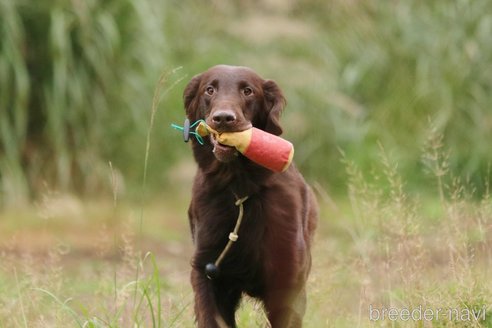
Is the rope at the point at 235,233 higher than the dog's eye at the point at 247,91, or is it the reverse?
the dog's eye at the point at 247,91

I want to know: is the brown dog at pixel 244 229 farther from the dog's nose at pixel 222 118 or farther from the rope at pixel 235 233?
the dog's nose at pixel 222 118

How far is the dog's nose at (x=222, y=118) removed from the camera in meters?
4.13

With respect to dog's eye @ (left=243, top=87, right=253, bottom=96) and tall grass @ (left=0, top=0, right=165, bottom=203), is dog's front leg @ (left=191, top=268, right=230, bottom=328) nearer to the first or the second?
dog's eye @ (left=243, top=87, right=253, bottom=96)

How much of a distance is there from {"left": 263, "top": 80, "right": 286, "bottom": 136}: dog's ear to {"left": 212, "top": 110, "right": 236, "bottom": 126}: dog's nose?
1.50 feet

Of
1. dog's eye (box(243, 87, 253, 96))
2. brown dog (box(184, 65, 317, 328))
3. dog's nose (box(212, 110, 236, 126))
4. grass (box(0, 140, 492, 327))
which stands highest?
dog's nose (box(212, 110, 236, 126))

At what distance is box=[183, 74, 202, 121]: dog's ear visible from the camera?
467 cm

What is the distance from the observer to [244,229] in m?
4.41

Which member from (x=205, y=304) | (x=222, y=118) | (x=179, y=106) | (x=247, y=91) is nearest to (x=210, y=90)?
(x=247, y=91)

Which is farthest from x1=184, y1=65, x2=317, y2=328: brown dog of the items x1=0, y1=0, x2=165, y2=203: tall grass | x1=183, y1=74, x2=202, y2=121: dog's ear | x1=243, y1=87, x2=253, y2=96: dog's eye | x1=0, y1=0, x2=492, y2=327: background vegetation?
x1=0, y1=0, x2=165, y2=203: tall grass

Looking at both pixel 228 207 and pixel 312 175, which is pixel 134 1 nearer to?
pixel 312 175

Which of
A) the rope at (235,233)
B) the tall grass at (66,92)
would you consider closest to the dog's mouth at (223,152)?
the rope at (235,233)

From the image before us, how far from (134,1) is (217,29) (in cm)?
294

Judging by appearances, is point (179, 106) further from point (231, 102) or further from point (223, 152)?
point (223, 152)

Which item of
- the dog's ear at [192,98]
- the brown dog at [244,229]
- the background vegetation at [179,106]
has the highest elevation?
the dog's ear at [192,98]
